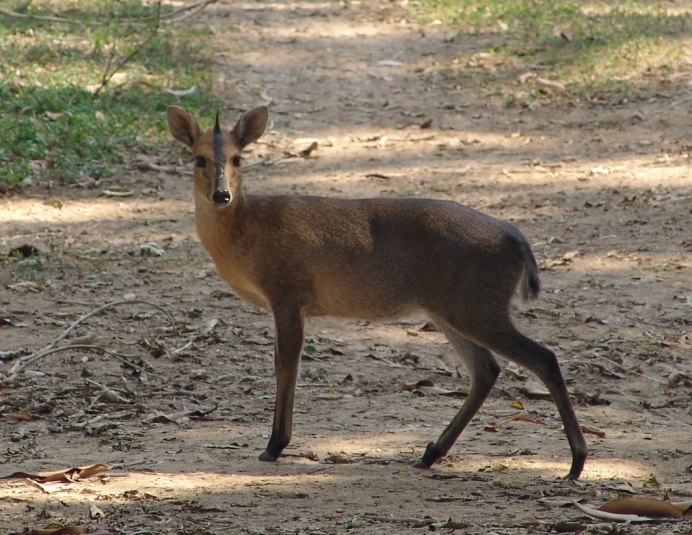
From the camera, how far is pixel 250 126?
7.03 meters

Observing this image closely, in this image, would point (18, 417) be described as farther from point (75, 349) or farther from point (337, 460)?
point (337, 460)

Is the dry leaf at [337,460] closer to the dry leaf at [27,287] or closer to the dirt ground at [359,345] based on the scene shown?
the dirt ground at [359,345]

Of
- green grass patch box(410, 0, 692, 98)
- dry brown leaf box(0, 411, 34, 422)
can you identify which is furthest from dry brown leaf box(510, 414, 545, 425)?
green grass patch box(410, 0, 692, 98)

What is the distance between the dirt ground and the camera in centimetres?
556

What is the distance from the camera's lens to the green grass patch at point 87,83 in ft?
39.5

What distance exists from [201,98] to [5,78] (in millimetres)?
2199

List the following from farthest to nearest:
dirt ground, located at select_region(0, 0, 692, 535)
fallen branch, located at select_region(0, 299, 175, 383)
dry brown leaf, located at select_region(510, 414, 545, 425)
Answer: fallen branch, located at select_region(0, 299, 175, 383) → dry brown leaf, located at select_region(510, 414, 545, 425) → dirt ground, located at select_region(0, 0, 692, 535)

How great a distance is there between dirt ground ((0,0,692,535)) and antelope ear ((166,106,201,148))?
1.59m

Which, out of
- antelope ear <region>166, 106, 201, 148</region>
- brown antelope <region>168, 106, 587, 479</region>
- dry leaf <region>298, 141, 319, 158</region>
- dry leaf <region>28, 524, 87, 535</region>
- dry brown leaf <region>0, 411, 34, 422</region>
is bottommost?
dry brown leaf <region>0, 411, 34, 422</region>

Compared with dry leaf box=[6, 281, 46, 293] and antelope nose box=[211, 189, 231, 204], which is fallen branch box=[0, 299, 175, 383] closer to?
dry leaf box=[6, 281, 46, 293]

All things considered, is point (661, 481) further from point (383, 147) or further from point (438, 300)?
point (383, 147)

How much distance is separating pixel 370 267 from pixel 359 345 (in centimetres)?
216

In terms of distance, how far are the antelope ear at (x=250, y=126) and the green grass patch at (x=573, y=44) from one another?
8390mm

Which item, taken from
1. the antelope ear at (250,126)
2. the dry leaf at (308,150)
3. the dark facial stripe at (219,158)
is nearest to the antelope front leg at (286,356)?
the dark facial stripe at (219,158)
